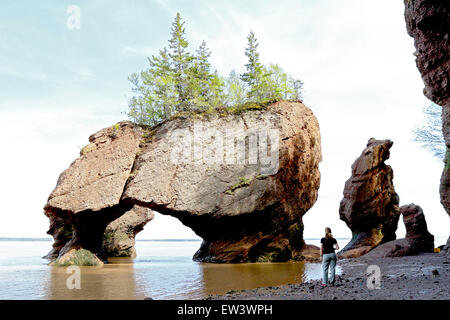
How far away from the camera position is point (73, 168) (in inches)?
746

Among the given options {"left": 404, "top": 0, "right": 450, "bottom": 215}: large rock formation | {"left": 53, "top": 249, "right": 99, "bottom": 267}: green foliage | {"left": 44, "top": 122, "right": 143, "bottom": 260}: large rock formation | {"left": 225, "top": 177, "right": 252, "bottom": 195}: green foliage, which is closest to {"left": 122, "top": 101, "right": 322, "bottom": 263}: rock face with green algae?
{"left": 225, "top": 177, "right": 252, "bottom": 195}: green foliage

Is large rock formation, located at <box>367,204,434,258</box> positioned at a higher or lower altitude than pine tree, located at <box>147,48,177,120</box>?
lower

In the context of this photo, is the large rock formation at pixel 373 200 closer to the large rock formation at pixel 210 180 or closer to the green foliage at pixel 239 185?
the large rock formation at pixel 210 180

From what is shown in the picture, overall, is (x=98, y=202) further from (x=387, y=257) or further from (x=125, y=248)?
(x=387, y=257)

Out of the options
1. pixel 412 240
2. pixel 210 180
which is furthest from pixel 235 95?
pixel 412 240

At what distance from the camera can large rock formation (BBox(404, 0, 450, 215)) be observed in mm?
9180

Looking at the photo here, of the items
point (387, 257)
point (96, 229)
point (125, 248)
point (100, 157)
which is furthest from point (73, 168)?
point (387, 257)

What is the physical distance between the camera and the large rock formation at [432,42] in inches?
361

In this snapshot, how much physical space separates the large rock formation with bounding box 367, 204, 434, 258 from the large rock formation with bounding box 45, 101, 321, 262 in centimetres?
512

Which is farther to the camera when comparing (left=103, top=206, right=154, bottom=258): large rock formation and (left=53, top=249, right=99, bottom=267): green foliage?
(left=103, top=206, right=154, bottom=258): large rock formation

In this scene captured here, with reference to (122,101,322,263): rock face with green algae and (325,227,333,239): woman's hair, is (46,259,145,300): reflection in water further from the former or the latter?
(122,101,322,263): rock face with green algae

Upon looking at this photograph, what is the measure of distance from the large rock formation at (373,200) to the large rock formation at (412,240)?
3560mm

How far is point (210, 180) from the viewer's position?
19.2 meters

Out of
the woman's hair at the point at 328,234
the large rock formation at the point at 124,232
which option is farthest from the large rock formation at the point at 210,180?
the woman's hair at the point at 328,234
